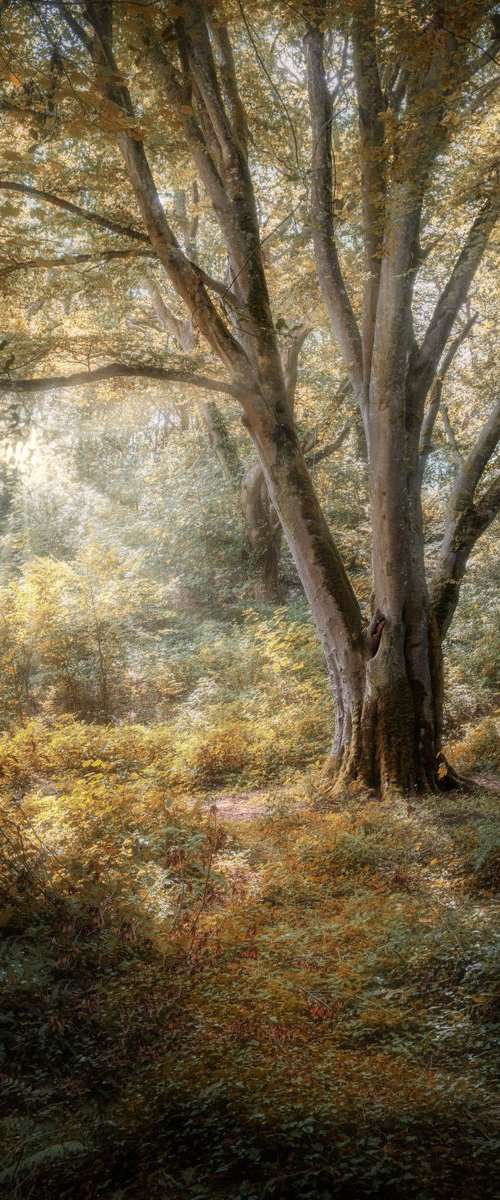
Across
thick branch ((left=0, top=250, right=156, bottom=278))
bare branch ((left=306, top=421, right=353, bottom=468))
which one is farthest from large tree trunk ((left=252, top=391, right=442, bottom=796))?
bare branch ((left=306, top=421, right=353, bottom=468))

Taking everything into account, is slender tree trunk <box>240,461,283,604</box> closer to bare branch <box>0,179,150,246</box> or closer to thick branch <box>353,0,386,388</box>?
thick branch <box>353,0,386,388</box>

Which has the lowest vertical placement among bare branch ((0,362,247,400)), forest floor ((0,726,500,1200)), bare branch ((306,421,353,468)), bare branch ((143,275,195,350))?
forest floor ((0,726,500,1200))

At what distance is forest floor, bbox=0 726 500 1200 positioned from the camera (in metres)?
2.20

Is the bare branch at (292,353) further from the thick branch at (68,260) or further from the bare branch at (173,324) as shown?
the thick branch at (68,260)

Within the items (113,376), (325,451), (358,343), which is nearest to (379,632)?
(358,343)

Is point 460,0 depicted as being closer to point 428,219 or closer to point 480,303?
point 428,219

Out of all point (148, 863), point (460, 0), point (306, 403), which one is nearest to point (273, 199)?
point (306, 403)

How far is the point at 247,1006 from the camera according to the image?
11.2 feet

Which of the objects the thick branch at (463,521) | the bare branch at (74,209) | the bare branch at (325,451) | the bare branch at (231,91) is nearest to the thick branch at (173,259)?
the bare branch at (74,209)

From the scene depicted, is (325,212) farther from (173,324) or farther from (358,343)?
(173,324)

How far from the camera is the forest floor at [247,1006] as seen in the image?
220 cm

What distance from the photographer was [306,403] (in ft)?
50.5

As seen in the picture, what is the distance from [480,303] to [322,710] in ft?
26.7

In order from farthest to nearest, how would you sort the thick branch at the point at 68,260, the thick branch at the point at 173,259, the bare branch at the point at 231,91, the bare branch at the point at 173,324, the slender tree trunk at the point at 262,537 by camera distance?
1. the slender tree trunk at the point at 262,537
2. the bare branch at the point at 173,324
3. the bare branch at the point at 231,91
4. the thick branch at the point at 68,260
5. the thick branch at the point at 173,259
